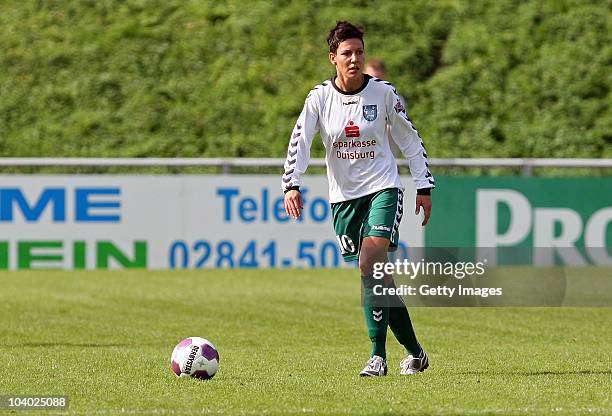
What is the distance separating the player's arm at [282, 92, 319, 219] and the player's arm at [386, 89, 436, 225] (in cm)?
49

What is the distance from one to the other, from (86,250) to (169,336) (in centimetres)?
607

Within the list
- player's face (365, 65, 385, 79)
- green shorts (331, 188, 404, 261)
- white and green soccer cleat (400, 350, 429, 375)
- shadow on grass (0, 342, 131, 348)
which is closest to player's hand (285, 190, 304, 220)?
green shorts (331, 188, 404, 261)

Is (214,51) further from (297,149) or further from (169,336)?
(297,149)

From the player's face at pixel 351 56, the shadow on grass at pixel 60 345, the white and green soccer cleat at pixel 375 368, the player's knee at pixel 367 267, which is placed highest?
the player's face at pixel 351 56

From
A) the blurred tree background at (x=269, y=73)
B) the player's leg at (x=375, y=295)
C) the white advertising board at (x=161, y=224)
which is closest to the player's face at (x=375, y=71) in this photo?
the white advertising board at (x=161, y=224)

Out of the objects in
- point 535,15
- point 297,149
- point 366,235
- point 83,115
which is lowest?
point 366,235

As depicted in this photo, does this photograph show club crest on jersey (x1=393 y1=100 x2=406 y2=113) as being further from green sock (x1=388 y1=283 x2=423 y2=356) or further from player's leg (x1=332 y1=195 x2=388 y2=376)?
green sock (x1=388 y1=283 x2=423 y2=356)

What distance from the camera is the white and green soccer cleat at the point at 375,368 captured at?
796 centimetres

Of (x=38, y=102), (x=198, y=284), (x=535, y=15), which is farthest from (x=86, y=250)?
(x=535, y=15)

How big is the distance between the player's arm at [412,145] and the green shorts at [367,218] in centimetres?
15

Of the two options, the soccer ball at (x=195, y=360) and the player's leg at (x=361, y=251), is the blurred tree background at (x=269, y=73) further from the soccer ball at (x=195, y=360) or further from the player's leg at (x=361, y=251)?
the soccer ball at (x=195, y=360)

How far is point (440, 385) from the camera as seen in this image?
756 cm

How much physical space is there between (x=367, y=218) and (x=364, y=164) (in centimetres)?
34

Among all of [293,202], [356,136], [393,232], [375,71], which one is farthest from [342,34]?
[375,71]
